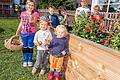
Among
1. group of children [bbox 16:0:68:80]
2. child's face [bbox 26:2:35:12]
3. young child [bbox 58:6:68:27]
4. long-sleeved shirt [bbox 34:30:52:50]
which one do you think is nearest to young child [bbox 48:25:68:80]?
group of children [bbox 16:0:68:80]

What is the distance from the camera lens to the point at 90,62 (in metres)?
4.06

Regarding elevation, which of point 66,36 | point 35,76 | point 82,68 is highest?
point 66,36

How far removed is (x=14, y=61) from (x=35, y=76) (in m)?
1.29

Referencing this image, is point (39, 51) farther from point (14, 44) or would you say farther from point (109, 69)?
point (109, 69)

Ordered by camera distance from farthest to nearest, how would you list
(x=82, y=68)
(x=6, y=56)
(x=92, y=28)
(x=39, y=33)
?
1. (x=6, y=56)
2. (x=39, y=33)
3. (x=92, y=28)
4. (x=82, y=68)

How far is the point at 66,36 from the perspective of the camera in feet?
16.3

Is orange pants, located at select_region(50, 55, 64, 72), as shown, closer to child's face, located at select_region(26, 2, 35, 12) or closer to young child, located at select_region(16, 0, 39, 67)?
young child, located at select_region(16, 0, 39, 67)

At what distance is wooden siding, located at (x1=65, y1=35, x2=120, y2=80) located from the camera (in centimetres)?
341

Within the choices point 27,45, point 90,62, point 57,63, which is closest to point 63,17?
point 27,45

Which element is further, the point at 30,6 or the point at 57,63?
the point at 30,6

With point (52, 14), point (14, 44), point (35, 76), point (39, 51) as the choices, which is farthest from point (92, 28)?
point (52, 14)

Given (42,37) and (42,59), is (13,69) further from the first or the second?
(42,37)

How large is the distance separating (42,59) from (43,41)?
15.6 inches

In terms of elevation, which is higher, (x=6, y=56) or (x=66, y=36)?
(x=66, y=36)
